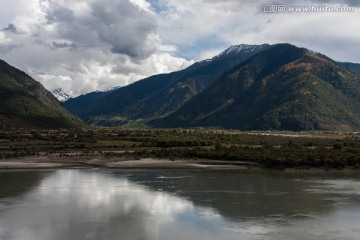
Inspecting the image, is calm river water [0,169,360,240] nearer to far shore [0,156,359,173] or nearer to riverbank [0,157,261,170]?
far shore [0,156,359,173]

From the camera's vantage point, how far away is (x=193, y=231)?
90.0 feet

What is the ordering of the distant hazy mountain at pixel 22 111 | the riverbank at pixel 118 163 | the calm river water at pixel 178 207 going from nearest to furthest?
the calm river water at pixel 178 207, the riverbank at pixel 118 163, the distant hazy mountain at pixel 22 111

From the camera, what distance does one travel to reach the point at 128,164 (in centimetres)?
6588

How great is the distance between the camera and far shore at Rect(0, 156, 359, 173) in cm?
6284

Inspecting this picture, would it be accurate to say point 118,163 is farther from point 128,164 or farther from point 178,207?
point 178,207

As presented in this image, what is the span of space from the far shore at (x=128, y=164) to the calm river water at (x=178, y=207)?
9.79 metres

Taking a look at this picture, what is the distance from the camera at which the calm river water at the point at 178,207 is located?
26969 mm

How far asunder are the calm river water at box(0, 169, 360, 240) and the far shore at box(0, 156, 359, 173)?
32.1 feet

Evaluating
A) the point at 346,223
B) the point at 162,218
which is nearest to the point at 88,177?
the point at 162,218

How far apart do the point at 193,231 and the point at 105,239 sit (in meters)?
5.88

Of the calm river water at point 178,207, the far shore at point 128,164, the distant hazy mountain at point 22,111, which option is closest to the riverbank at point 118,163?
the far shore at point 128,164

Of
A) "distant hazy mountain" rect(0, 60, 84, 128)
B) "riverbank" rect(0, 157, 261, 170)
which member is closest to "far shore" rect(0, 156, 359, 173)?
"riverbank" rect(0, 157, 261, 170)

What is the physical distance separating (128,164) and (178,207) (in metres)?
32.4

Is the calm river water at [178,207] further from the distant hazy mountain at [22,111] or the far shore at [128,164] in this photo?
the distant hazy mountain at [22,111]
